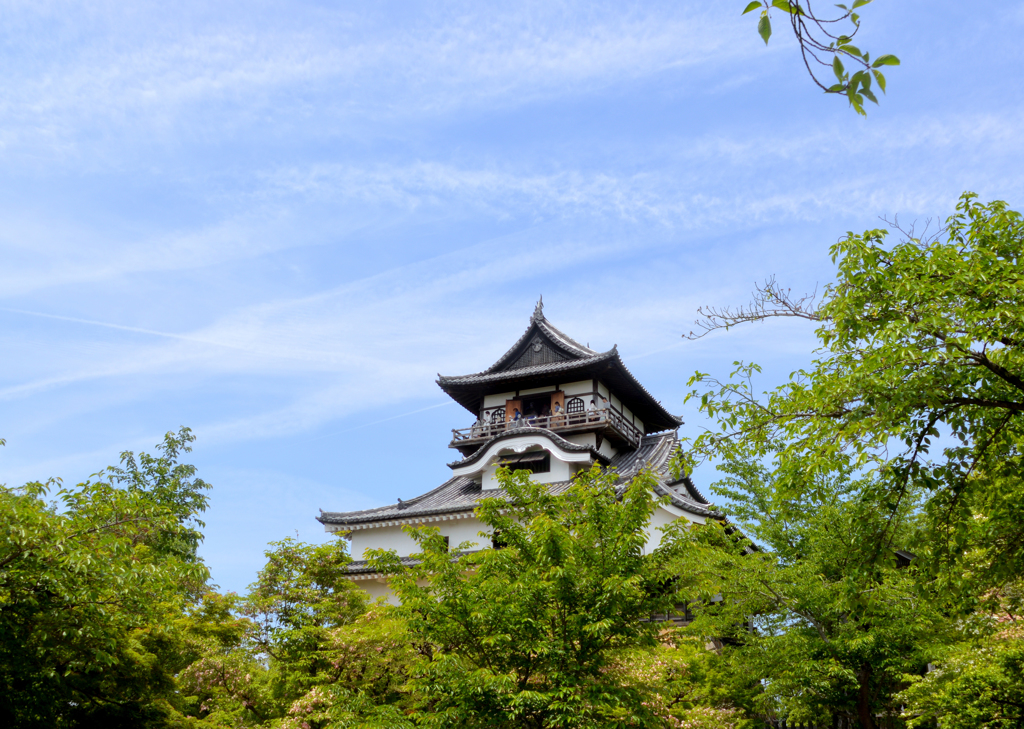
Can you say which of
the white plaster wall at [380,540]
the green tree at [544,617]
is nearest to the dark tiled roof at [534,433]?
the white plaster wall at [380,540]

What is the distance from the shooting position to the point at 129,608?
12625mm

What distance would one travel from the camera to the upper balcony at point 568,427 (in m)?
33.5

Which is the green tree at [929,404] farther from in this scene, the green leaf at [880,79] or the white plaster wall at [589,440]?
the white plaster wall at [589,440]

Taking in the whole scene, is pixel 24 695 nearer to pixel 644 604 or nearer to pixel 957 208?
pixel 644 604

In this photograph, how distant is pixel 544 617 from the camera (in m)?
13.3

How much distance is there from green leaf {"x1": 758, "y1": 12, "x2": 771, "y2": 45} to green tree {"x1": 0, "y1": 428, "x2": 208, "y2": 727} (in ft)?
36.2

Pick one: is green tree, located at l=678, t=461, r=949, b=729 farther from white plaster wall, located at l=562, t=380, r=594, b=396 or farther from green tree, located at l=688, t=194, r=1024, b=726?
white plaster wall, located at l=562, t=380, r=594, b=396

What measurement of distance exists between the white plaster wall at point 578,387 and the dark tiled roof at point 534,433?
2511 millimetres

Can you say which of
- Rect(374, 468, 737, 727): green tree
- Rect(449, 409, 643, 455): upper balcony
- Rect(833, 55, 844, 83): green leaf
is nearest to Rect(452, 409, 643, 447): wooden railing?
Rect(449, 409, 643, 455): upper balcony

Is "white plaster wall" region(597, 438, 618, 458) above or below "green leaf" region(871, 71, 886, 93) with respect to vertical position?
above

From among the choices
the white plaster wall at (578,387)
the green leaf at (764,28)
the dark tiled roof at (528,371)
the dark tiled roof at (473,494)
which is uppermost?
the dark tiled roof at (528,371)

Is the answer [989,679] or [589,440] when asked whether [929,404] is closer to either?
[989,679]

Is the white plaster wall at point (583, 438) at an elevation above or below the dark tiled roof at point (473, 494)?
above

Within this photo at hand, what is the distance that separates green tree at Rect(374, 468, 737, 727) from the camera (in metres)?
12.4
